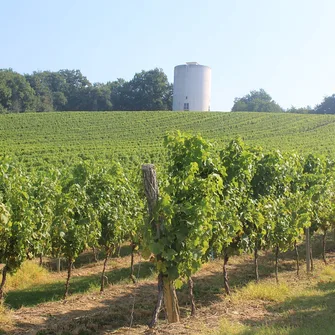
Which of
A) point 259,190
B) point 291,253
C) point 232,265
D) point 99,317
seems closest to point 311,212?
point 259,190

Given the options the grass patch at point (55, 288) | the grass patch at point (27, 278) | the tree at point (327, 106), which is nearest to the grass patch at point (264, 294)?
the grass patch at point (55, 288)

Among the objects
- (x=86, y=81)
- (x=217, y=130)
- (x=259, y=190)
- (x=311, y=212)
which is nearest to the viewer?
(x=259, y=190)

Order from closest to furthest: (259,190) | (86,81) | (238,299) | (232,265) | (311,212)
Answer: (238,299) → (259,190) → (311,212) → (232,265) → (86,81)

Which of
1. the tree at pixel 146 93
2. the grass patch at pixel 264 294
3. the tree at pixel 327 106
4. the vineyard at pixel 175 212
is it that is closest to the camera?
the vineyard at pixel 175 212

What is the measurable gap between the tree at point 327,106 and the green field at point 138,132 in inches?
1223

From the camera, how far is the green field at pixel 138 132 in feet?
110

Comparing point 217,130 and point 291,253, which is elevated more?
point 217,130

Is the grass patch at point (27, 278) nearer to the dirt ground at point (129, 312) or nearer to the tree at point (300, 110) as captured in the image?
the dirt ground at point (129, 312)

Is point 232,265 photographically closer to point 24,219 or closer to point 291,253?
point 291,253

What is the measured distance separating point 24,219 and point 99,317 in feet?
8.16

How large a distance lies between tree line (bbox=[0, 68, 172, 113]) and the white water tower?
28.8 feet

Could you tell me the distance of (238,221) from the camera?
9477mm

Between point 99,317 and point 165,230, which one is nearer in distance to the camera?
point 165,230

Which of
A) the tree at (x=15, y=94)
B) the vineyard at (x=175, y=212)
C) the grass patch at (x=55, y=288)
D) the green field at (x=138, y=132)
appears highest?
the tree at (x=15, y=94)
